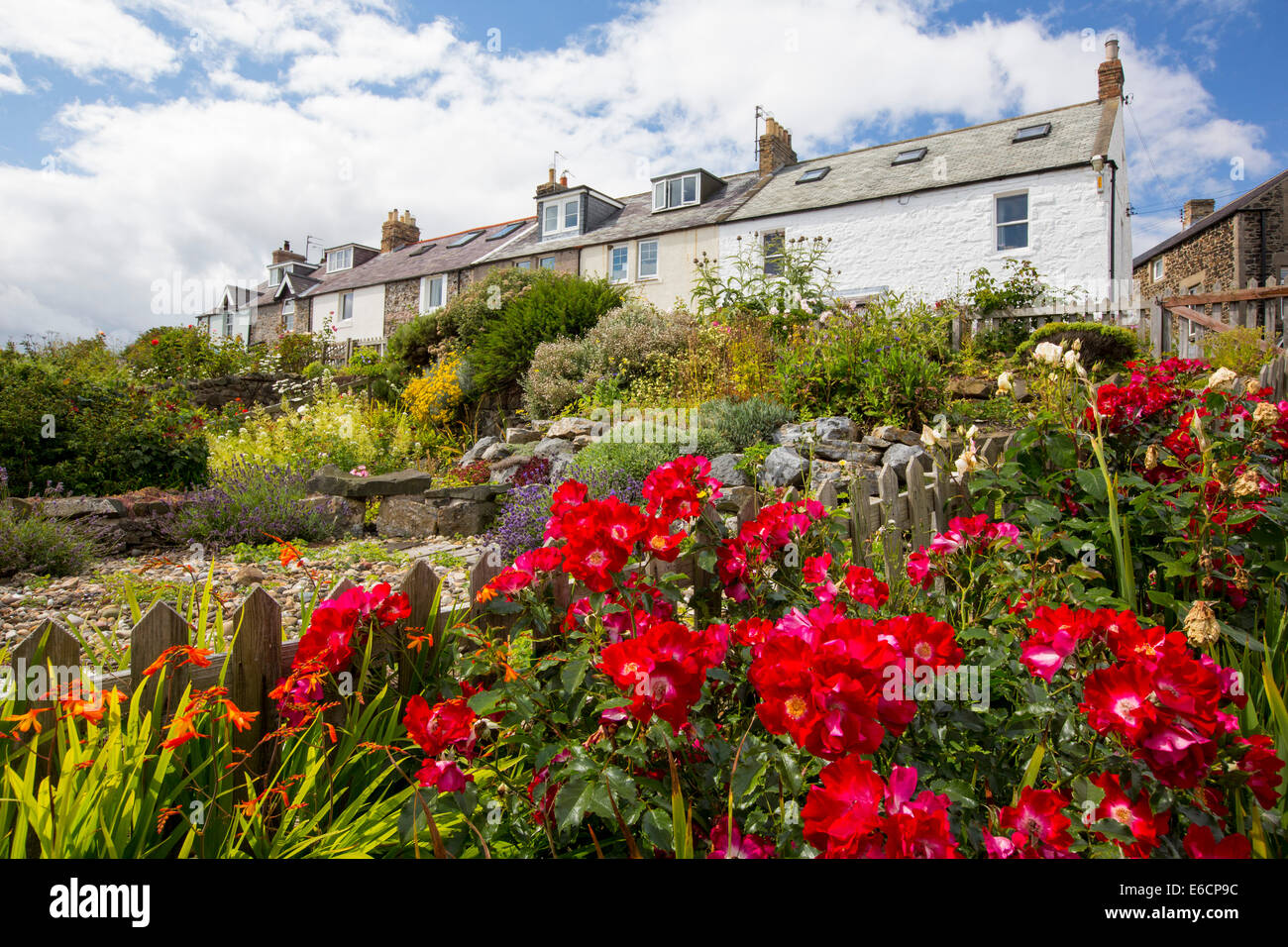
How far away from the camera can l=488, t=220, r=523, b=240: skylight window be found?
25.5 meters

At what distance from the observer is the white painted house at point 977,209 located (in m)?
14.2

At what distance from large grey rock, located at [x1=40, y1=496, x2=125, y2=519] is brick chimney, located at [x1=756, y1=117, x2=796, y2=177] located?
19.7m

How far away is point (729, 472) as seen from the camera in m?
5.67

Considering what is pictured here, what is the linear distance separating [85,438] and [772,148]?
19.6 metres

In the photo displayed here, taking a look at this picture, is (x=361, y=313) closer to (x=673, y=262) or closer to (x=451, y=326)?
(x=673, y=262)

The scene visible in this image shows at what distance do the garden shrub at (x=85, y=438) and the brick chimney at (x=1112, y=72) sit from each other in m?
19.2

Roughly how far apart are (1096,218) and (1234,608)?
14.9 m

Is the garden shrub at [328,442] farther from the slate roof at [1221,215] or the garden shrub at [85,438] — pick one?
the slate roof at [1221,215]

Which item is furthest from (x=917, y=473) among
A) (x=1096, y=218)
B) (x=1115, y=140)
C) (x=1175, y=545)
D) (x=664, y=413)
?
(x=1115, y=140)

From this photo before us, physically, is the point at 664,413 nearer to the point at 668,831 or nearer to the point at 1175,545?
the point at 1175,545

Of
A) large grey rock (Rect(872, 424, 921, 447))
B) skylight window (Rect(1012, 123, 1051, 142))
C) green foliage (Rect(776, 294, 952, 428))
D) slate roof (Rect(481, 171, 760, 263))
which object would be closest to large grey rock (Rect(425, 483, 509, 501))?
green foliage (Rect(776, 294, 952, 428))

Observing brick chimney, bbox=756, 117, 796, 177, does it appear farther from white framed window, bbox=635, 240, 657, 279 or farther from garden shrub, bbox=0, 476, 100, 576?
garden shrub, bbox=0, 476, 100, 576

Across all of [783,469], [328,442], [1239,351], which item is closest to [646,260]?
[328,442]

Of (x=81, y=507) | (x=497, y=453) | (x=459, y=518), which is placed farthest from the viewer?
(x=497, y=453)
